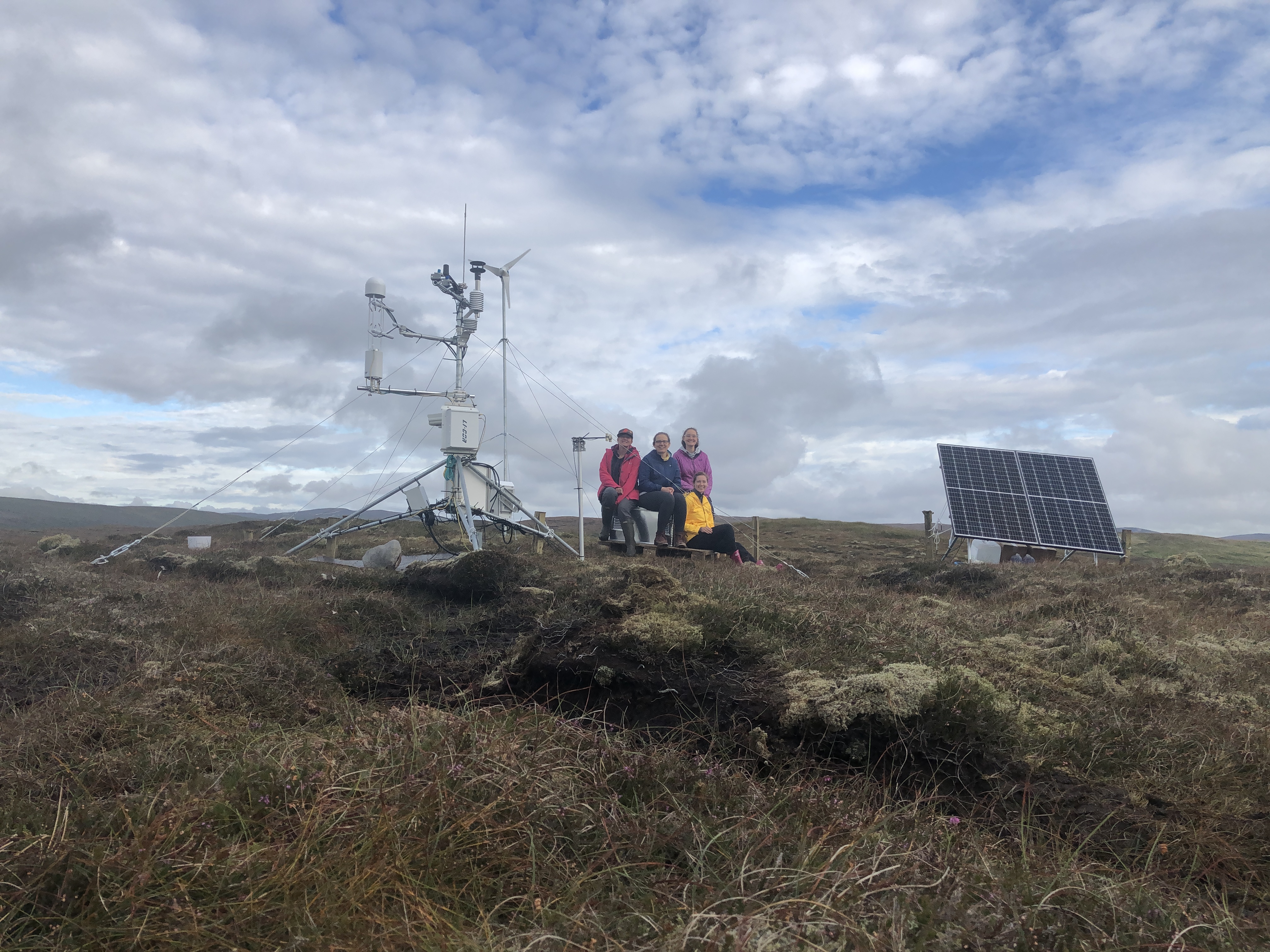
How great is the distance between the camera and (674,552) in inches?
547

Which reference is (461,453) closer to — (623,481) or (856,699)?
(623,481)

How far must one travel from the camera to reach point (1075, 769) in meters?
3.73

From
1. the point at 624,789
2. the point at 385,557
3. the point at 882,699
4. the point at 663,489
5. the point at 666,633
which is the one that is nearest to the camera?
the point at 624,789

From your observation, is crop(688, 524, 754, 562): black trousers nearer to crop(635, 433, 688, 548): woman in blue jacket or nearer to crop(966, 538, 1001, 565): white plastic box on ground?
crop(635, 433, 688, 548): woman in blue jacket

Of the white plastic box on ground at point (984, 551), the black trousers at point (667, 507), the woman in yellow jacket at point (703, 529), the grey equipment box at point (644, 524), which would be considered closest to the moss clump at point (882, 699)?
the black trousers at point (667, 507)

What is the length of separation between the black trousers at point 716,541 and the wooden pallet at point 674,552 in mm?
91

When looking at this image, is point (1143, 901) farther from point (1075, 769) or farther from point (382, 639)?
point (382, 639)

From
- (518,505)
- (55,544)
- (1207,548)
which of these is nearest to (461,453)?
(518,505)

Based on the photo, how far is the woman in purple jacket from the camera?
46.3ft

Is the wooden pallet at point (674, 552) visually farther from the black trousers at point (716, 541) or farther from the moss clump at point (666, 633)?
the moss clump at point (666, 633)

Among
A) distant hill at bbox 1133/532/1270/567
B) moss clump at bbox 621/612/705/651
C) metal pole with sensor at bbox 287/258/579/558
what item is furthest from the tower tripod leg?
distant hill at bbox 1133/532/1270/567

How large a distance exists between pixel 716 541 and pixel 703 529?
1.03 feet

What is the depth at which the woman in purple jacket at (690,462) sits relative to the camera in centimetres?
1410

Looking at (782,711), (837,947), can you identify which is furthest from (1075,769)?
(837,947)
